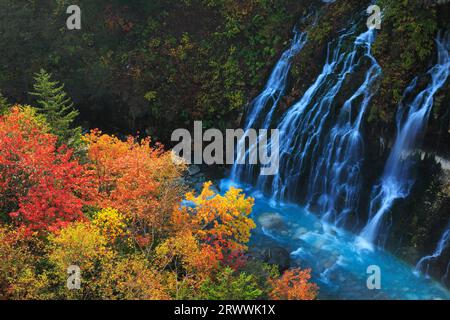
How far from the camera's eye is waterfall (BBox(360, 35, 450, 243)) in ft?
74.2

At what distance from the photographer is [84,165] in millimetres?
22266

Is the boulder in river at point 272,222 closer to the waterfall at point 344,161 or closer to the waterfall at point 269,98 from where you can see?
the waterfall at point 344,161

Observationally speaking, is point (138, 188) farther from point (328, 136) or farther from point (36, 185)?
point (328, 136)

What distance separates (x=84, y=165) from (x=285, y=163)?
11.7 m

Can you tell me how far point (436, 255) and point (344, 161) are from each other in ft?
21.6

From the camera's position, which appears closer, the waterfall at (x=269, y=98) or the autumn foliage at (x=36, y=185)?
the autumn foliage at (x=36, y=185)

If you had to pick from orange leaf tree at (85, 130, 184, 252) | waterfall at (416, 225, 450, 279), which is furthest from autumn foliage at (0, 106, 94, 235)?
waterfall at (416, 225, 450, 279)

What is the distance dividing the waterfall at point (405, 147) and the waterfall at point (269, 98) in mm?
8757

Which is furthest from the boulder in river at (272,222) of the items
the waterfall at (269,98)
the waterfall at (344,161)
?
the waterfall at (269,98)

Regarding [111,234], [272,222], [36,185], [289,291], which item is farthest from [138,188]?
[272,222]

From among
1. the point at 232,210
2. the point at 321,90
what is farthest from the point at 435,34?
the point at 232,210

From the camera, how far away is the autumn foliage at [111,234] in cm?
1695

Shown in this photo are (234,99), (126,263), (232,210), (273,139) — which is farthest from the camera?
(234,99)
